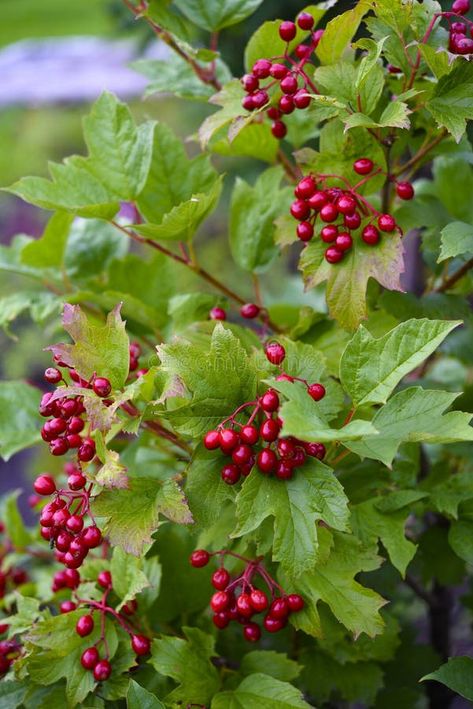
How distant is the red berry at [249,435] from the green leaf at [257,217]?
0.47m

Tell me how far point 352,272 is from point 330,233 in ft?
0.19

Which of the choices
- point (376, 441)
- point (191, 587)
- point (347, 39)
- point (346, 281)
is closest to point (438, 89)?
point (347, 39)

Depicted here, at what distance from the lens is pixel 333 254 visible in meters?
0.95

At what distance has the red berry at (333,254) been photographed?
95 centimetres

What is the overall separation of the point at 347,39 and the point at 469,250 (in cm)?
32

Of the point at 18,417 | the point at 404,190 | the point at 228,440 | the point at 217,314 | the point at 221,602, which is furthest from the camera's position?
the point at 18,417

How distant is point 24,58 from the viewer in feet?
26.1

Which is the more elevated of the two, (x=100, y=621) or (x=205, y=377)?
(x=205, y=377)

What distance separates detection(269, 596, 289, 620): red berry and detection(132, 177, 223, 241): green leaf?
518 mm

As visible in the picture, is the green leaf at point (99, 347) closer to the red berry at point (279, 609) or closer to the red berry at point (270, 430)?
the red berry at point (270, 430)

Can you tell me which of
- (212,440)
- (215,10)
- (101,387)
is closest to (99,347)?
(101,387)

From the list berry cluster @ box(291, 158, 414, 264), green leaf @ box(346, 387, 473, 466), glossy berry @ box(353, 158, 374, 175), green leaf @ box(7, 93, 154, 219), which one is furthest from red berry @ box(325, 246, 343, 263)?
green leaf @ box(7, 93, 154, 219)

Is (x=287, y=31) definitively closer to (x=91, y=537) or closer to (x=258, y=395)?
(x=258, y=395)

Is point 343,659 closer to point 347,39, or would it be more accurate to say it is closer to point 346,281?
point 346,281
